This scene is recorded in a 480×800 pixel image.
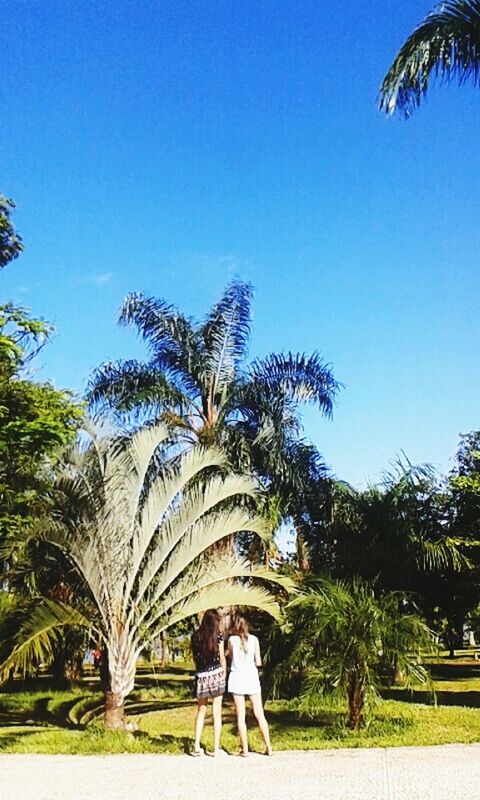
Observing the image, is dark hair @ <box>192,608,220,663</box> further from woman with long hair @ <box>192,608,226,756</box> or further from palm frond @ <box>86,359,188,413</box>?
palm frond @ <box>86,359,188,413</box>

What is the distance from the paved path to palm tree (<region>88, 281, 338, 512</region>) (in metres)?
8.93

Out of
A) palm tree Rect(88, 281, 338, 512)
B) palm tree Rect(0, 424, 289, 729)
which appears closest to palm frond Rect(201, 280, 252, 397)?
palm tree Rect(88, 281, 338, 512)

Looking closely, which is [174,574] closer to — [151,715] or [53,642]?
[53,642]

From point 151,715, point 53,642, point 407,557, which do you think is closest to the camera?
point 53,642

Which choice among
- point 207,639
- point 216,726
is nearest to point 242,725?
point 216,726

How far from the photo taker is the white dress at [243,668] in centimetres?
834

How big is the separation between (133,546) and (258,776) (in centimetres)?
511

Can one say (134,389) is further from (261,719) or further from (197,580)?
(261,719)

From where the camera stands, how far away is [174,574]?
1208 cm

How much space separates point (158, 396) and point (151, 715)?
22.1 ft

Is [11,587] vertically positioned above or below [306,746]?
above

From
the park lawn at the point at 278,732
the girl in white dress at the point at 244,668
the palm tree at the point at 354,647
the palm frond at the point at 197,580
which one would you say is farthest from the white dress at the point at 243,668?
the palm frond at the point at 197,580

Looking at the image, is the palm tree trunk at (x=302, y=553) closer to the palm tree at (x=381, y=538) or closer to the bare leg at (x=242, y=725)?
the palm tree at (x=381, y=538)

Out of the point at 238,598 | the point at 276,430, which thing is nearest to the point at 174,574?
the point at 238,598
